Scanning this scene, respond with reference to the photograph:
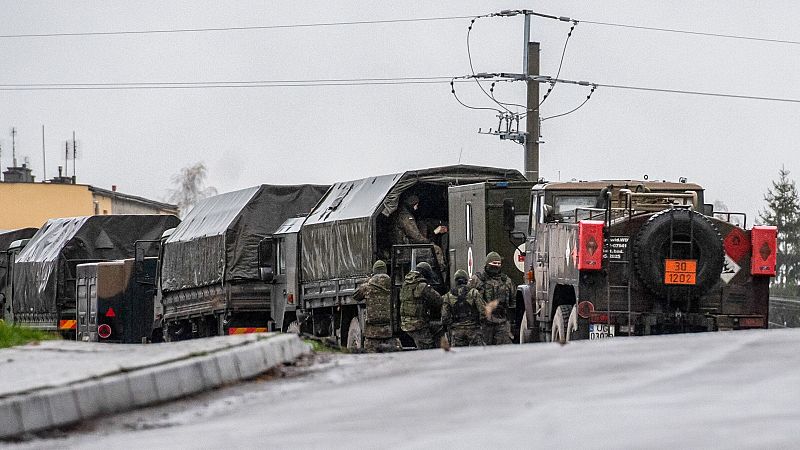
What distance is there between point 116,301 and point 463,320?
49.8 feet

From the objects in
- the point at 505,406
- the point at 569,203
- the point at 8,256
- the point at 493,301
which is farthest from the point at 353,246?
the point at 8,256

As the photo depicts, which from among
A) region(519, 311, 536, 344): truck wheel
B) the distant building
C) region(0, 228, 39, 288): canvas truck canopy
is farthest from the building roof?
region(519, 311, 536, 344): truck wheel

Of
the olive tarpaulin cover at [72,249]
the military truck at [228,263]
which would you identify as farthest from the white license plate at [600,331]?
the olive tarpaulin cover at [72,249]

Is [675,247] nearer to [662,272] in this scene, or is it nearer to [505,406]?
[662,272]

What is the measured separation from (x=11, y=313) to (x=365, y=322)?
771 inches

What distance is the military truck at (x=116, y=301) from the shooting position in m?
34.1

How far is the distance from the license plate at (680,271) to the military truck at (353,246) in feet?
19.9

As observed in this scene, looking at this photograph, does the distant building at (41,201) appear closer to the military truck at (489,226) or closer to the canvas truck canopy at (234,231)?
the canvas truck canopy at (234,231)

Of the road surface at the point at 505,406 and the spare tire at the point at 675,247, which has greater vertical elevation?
the spare tire at the point at 675,247

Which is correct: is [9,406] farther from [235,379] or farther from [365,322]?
[365,322]

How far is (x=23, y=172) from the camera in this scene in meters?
98.2

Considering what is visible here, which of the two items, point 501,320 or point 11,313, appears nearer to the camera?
point 501,320

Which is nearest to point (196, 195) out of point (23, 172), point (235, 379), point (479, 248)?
point (23, 172)

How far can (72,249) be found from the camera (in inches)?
1495
